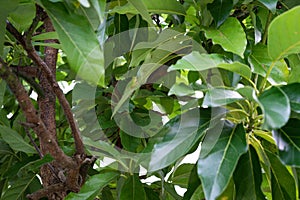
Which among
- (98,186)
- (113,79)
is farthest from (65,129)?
(98,186)

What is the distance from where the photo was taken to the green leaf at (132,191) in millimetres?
692

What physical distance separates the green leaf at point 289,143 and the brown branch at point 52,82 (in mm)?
257

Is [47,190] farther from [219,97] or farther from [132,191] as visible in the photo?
[219,97]

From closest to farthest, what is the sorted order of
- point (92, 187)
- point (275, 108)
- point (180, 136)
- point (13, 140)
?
1. point (275, 108)
2. point (180, 136)
3. point (92, 187)
4. point (13, 140)

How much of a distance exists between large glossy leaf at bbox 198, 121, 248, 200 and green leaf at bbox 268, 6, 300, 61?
9 centimetres

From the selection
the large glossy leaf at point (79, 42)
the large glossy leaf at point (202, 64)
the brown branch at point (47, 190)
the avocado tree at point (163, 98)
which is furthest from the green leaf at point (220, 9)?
the brown branch at point (47, 190)

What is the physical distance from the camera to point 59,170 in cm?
74

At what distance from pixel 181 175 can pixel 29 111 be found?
0.37 metres

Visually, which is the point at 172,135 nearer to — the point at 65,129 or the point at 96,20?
the point at 96,20

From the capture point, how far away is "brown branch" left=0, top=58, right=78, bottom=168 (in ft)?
1.52

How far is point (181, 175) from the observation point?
0.82 m

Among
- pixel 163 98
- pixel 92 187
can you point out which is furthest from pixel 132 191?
pixel 163 98

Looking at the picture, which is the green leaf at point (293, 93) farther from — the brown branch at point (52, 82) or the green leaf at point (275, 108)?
the brown branch at point (52, 82)

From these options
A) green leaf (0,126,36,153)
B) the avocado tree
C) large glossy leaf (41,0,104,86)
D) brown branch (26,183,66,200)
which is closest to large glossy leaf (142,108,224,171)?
the avocado tree
